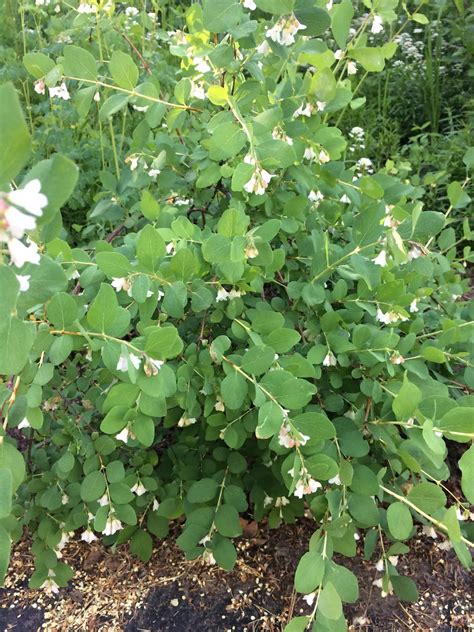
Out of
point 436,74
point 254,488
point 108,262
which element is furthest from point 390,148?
point 108,262

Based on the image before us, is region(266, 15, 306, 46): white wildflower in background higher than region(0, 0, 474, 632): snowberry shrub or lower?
higher

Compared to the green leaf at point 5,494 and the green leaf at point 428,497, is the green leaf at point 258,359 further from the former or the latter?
the green leaf at point 5,494

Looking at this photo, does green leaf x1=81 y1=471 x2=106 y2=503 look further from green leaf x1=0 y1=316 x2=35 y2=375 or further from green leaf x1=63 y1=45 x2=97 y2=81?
green leaf x1=63 y1=45 x2=97 y2=81

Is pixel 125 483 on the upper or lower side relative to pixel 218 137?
lower

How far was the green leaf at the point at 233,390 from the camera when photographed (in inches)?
45.5

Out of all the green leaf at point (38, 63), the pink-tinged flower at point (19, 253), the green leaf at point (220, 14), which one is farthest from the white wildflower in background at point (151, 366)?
the green leaf at point (38, 63)

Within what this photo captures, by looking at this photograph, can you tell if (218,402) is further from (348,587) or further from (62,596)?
(62,596)

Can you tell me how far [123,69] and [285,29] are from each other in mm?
412

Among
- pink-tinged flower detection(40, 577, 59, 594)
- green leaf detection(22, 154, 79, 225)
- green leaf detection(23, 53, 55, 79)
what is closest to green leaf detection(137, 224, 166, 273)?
green leaf detection(22, 154, 79, 225)

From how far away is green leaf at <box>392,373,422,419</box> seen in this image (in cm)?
102

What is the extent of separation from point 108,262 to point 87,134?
2156 mm

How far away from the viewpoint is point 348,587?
3.71 ft

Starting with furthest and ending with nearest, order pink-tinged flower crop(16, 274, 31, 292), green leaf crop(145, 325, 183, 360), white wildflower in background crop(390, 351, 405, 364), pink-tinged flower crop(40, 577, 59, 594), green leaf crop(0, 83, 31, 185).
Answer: pink-tinged flower crop(40, 577, 59, 594), white wildflower in background crop(390, 351, 405, 364), green leaf crop(145, 325, 183, 360), pink-tinged flower crop(16, 274, 31, 292), green leaf crop(0, 83, 31, 185)

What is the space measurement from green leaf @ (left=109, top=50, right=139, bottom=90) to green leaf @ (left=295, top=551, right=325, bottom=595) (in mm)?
1045
